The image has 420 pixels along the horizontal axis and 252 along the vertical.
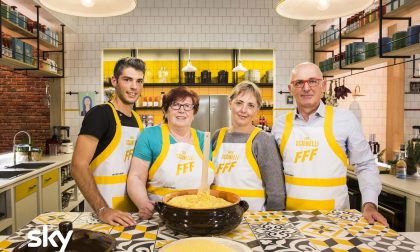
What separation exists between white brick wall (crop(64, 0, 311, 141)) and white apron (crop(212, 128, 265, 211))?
A: 189 inches

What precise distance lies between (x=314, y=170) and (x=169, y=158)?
2.78 ft

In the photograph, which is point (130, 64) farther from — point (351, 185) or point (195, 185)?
Result: point (351, 185)

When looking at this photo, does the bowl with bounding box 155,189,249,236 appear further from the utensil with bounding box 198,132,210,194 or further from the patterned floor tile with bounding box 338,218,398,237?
the patterned floor tile with bounding box 338,218,398,237

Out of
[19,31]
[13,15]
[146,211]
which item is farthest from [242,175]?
[19,31]

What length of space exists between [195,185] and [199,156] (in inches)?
6.2

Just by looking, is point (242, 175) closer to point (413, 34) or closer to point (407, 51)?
point (413, 34)

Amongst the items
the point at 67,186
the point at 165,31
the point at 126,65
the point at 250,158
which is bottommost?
the point at 67,186

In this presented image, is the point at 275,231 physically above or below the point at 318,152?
A: below

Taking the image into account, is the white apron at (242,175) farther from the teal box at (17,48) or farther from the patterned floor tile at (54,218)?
the teal box at (17,48)

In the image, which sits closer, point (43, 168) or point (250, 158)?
point (250, 158)

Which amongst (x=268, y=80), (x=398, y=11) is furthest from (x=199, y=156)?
(x=268, y=80)

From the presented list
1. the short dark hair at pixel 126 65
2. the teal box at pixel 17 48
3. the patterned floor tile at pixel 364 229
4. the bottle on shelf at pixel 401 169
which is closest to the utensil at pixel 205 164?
the patterned floor tile at pixel 364 229

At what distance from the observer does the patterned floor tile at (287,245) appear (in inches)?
49.3

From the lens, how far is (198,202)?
1398mm
